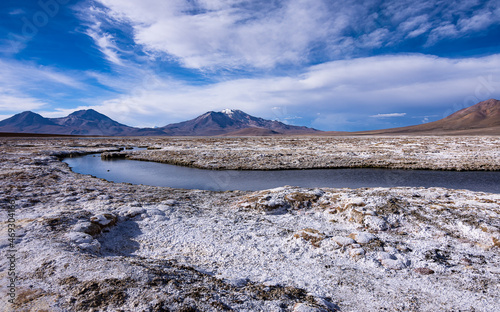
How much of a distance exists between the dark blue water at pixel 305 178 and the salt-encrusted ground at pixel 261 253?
6.17 meters

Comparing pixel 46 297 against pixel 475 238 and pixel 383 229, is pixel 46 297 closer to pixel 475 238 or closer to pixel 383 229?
pixel 383 229

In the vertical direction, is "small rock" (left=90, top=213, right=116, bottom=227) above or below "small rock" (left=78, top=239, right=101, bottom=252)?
above

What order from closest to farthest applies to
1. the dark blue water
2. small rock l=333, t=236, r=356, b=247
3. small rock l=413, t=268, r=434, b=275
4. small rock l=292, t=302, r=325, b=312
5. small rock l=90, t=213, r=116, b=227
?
small rock l=292, t=302, r=325, b=312 < small rock l=413, t=268, r=434, b=275 < small rock l=333, t=236, r=356, b=247 < small rock l=90, t=213, r=116, b=227 < the dark blue water

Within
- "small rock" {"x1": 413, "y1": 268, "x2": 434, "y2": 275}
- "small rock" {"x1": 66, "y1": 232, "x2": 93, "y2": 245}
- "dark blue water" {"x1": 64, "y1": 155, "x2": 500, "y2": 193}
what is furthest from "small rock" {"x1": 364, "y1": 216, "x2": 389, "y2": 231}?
"dark blue water" {"x1": 64, "y1": 155, "x2": 500, "y2": 193}

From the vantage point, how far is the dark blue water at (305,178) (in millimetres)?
15961

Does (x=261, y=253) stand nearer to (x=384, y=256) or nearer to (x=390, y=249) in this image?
(x=384, y=256)

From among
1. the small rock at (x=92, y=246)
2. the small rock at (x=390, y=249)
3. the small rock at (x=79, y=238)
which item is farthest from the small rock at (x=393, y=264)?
the small rock at (x=79, y=238)

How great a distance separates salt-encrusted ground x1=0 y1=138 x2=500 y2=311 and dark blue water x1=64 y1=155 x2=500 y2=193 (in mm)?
6169

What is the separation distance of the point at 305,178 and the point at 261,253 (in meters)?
12.7

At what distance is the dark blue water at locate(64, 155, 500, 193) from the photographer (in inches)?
628

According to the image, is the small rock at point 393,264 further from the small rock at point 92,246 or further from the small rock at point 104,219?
the small rock at point 104,219

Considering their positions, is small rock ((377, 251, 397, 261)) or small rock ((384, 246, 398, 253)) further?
small rock ((384, 246, 398, 253))

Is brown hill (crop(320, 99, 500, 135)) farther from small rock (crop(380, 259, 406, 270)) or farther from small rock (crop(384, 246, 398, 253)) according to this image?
small rock (crop(380, 259, 406, 270))

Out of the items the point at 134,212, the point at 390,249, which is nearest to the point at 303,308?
the point at 390,249
